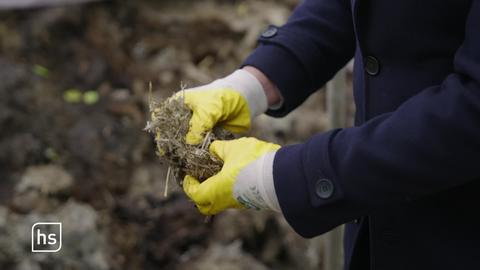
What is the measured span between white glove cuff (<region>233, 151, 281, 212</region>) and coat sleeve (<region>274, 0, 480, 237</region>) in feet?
0.15

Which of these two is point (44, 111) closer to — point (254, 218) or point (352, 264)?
point (254, 218)

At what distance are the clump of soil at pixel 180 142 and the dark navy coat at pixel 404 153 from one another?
10.9 inches

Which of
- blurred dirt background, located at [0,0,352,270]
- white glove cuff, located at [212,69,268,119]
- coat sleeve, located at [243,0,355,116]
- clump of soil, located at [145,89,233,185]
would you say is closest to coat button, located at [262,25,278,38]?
coat sleeve, located at [243,0,355,116]

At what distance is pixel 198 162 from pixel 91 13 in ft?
9.07

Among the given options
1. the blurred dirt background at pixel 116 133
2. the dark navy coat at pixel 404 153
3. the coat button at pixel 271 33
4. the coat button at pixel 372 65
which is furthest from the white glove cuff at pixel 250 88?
the blurred dirt background at pixel 116 133

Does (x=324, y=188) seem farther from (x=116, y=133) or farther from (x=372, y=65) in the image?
(x=116, y=133)

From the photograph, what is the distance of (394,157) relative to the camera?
109 centimetres

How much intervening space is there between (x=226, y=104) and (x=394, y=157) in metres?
0.58

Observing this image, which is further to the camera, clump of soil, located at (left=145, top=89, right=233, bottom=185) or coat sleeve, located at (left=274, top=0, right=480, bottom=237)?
clump of soil, located at (left=145, top=89, right=233, bottom=185)

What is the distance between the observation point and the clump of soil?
1.47 metres

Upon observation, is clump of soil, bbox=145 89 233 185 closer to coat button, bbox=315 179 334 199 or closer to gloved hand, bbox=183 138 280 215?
gloved hand, bbox=183 138 280 215

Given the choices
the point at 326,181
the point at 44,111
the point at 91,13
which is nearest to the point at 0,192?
the point at 44,111

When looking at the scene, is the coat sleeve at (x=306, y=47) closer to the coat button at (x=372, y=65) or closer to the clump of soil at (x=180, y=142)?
the clump of soil at (x=180, y=142)

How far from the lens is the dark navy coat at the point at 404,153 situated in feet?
3.48
